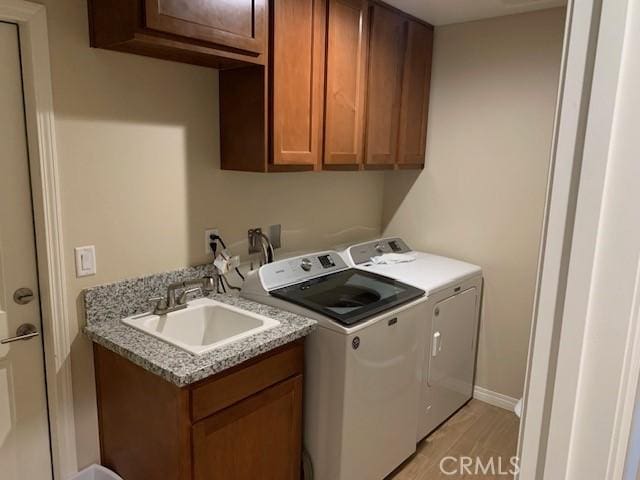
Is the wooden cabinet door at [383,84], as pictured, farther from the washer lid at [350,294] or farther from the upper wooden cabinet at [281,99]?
the washer lid at [350,294]

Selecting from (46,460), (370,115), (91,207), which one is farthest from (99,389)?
(370,115)

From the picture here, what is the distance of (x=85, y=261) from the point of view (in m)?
1.76

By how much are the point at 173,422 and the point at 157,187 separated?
0.95 m

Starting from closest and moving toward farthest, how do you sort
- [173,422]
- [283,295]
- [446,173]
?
1. [173,422]
2. [283,295]
3. [446,173]

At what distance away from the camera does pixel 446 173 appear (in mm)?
3053

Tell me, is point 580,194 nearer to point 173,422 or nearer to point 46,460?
point 173,422

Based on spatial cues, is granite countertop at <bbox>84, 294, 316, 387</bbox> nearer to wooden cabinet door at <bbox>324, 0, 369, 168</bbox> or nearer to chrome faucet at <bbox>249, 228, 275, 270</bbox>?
chrome faucet at <bbox>249, 228, 275, 270</bbox>

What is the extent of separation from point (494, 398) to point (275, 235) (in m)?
1.83

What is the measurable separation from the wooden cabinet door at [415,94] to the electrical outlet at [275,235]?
891mm

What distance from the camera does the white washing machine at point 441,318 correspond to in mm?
2486

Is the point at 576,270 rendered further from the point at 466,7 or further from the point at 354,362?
the point at 466,7

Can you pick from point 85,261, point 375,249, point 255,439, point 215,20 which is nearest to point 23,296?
point 85,261

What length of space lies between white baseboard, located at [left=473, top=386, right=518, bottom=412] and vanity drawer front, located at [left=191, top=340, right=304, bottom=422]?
169 cm

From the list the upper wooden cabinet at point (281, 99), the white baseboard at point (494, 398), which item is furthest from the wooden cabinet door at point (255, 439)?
the white baseboard at point (494, 398)
